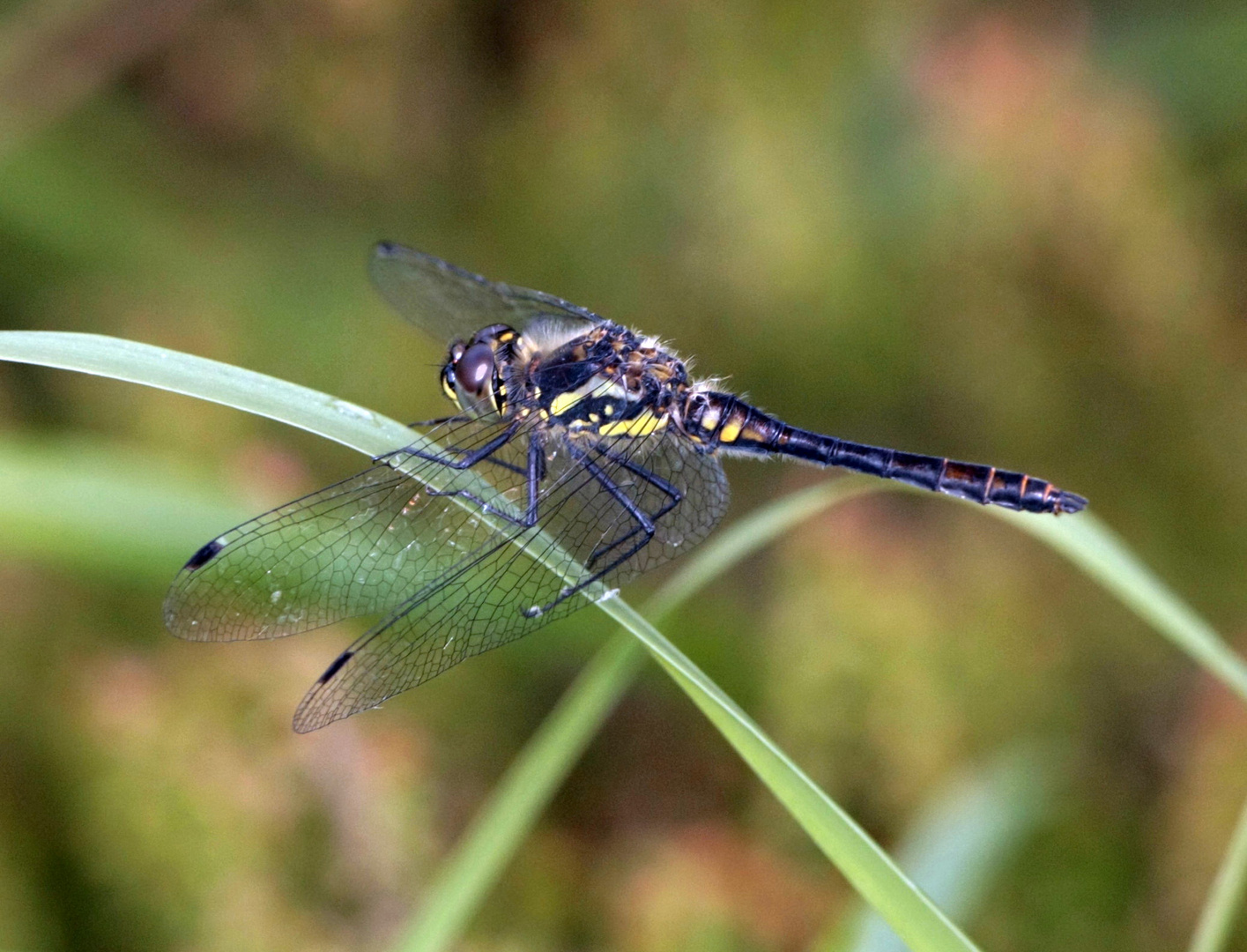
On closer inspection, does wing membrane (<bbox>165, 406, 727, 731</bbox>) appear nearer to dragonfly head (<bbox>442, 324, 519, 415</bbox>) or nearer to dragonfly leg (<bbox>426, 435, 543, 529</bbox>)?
dragonfly leg (<bbox>426, 435, 543, 529</bbox>)

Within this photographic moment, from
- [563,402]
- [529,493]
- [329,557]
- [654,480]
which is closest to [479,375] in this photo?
[563,402]

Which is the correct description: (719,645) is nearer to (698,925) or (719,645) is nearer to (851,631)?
(851,631)

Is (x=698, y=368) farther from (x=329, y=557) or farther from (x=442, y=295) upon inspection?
(x=329, y=557)

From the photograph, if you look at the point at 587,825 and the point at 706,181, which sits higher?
the point at 706,181

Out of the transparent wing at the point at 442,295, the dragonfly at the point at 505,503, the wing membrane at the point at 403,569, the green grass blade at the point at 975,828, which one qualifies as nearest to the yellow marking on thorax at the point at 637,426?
the dragonfly at the point at 505,503

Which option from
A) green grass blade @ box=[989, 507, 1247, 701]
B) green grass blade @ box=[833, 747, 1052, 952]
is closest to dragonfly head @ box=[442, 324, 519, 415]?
green grass blade @ box=[989, 507, 1247, 701]

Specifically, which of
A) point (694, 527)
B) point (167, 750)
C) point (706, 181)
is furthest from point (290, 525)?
point (706, 181)

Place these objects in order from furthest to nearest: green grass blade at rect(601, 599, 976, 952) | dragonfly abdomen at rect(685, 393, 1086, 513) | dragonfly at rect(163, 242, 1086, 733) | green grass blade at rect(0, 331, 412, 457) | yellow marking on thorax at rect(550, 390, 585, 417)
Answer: yellow marking on thorax at rect(550, 390, 585, 417), dragonfly abdomen at rect(685, 393, 1086, 513), dragonfly at rect(163, 242, 1086, 733), green grass blade at rect(0, 331, 412, 457), green grass blade at rect(601, 599, 976, 952)
